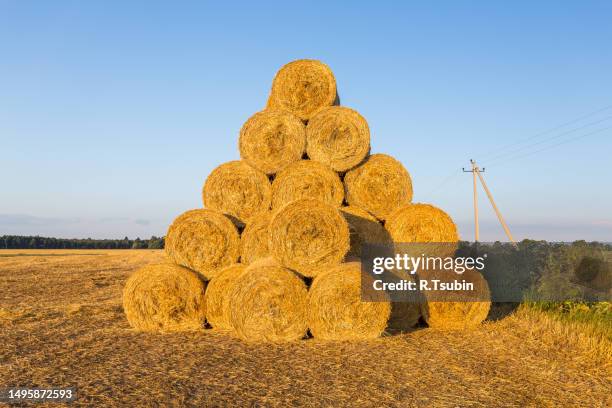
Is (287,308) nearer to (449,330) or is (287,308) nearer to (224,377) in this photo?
(224,377)

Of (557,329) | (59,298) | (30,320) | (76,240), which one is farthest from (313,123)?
(76,240)

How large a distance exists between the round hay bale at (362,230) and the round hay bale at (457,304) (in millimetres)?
961

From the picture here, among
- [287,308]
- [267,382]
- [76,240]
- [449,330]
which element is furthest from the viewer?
[76,240]

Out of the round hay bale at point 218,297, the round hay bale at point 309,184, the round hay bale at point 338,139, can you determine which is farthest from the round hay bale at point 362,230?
the round hay bale at point 218,297

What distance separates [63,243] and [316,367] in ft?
215

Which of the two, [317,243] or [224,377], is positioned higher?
[317,243]

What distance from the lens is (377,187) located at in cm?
927

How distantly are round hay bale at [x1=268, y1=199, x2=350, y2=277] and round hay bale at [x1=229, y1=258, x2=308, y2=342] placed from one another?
333 millimetres

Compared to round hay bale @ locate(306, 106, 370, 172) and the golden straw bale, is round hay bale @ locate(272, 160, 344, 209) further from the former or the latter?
the golden straw bale

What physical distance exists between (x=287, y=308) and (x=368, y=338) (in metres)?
1.09

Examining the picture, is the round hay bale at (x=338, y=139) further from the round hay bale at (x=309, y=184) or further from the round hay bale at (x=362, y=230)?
the round hay bale at (x=362, y=230)

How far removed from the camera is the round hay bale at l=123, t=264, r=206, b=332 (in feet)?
26.8

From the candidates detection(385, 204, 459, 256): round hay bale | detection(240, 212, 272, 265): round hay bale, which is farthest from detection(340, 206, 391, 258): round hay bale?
detection(240, 212, 272, 265): round hay bale

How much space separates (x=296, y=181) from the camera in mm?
8930
